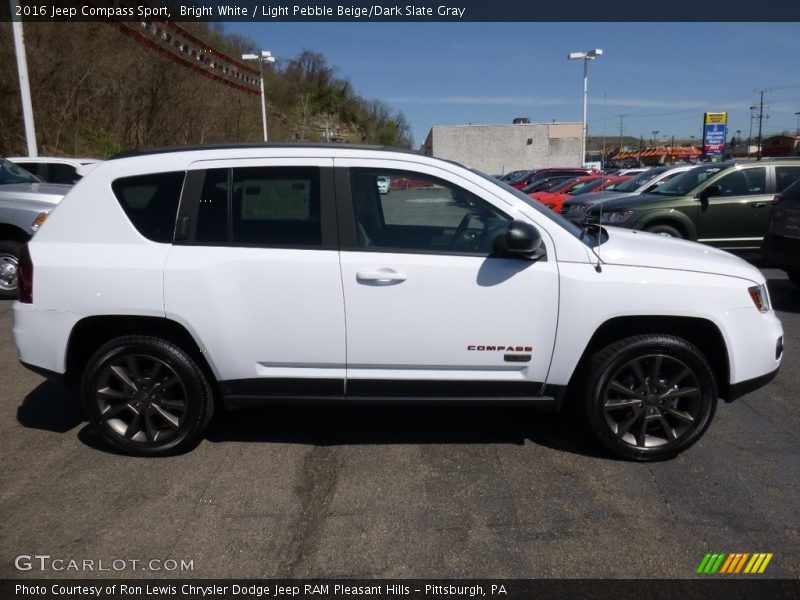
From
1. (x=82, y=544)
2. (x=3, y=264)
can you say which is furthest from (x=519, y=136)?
(x=82, y=544)

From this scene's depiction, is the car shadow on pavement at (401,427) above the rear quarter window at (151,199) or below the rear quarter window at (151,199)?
below

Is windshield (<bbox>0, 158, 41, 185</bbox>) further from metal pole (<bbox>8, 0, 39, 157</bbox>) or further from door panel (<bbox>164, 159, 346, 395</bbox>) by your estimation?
door panel (<bbox>164, 159, 346, 395</bbox>)

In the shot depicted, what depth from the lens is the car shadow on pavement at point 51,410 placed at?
4.50m

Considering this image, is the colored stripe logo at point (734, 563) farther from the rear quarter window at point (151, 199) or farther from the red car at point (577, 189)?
the red car at point (577, 189)

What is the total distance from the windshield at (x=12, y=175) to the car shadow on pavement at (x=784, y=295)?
1018 centimetres

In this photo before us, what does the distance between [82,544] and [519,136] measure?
59.3 m

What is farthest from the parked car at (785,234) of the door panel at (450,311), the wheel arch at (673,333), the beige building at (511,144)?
the beige building at (511,144)

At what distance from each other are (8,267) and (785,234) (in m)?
9.73

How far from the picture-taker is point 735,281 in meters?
3.78

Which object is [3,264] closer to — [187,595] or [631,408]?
[187,595]

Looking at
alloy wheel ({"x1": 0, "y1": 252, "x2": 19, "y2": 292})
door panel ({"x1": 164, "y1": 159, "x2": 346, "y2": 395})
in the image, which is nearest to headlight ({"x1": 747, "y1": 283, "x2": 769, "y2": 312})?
door panel ({"x1": 164, "y1": 159, "x2": 346, "y2": 395})

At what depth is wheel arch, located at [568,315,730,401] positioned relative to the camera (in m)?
3.80

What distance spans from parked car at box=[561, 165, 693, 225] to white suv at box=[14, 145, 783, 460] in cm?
822

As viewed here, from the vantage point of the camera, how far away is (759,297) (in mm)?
3854
